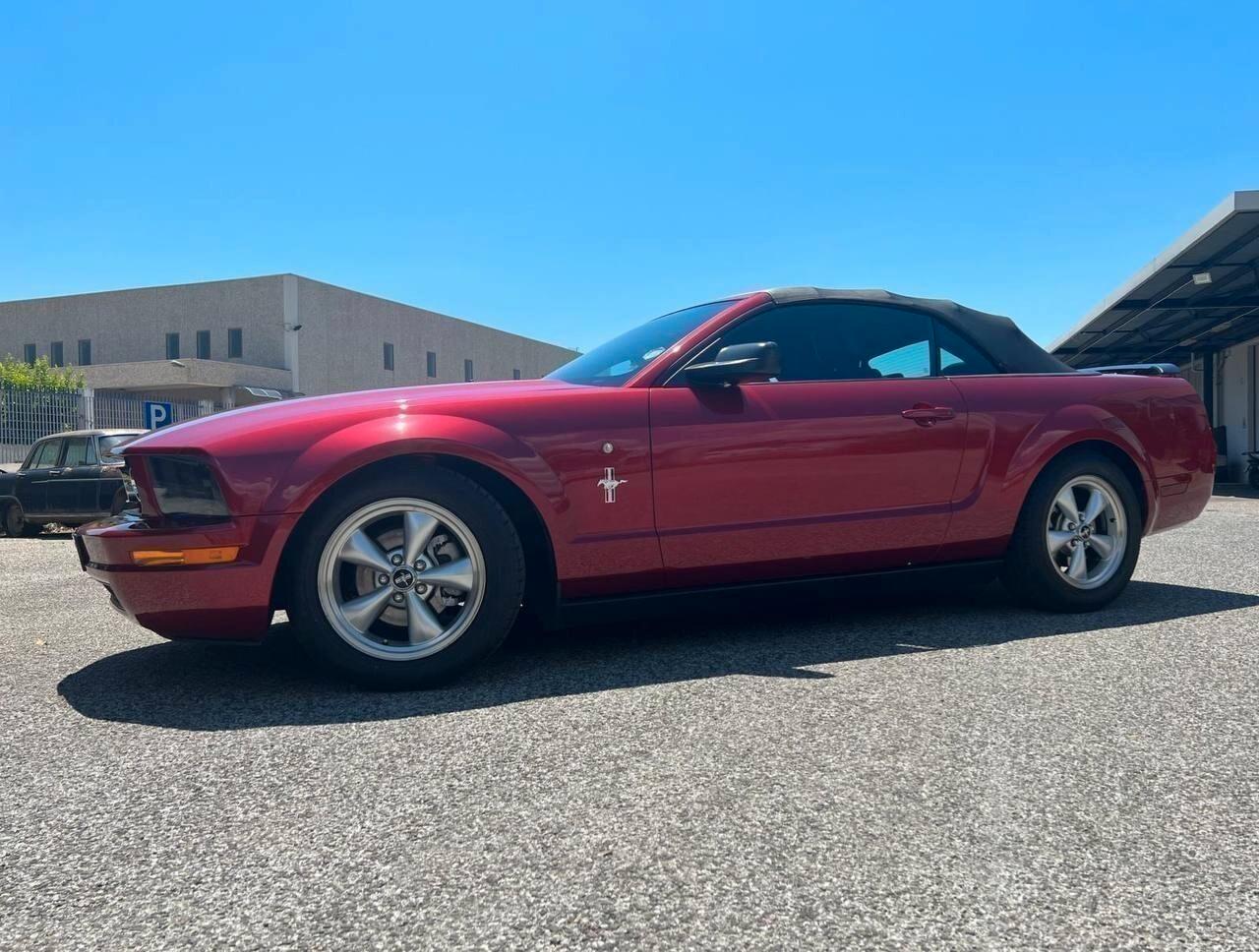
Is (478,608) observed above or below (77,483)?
below

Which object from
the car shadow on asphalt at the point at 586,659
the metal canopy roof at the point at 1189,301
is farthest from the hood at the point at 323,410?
the metal canopy roof at the point at 1189,301

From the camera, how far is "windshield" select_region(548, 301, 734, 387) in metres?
3.49

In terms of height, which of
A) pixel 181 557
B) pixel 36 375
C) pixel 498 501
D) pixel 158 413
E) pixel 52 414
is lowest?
pixel 181 557

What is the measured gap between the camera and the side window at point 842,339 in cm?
355

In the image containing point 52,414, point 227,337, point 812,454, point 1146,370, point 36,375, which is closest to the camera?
point 812,454

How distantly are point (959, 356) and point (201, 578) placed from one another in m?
3.12

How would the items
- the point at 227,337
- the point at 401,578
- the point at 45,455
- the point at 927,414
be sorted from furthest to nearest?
the point at 227,337, the point at 45,455, the point at 927,414, the point at 401,578

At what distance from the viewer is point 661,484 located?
3109mm

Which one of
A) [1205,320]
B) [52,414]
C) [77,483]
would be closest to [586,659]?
[77,483]

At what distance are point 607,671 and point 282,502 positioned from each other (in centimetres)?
118

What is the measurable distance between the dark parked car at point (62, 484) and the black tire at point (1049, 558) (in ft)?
34.0

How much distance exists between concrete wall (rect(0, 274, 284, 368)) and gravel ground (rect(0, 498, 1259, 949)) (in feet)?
132

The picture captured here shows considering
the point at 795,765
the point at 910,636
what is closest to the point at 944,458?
the point at 910,636

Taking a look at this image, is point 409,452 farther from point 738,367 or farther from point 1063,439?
point 1063,439
